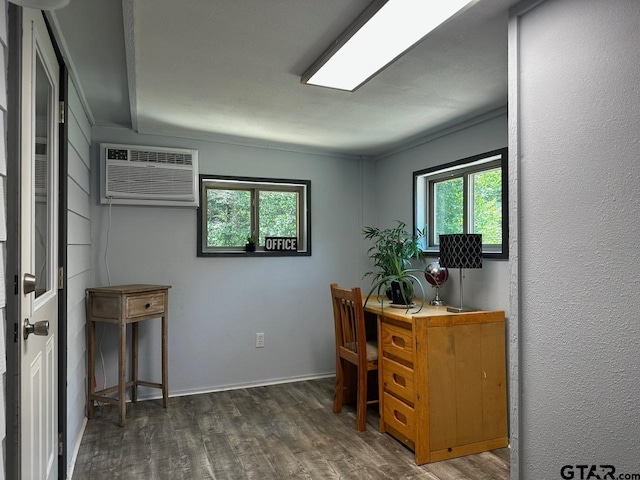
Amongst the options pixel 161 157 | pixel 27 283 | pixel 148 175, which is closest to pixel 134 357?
pixel 148 175

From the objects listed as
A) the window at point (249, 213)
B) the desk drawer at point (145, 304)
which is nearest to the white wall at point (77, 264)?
the desk drawer at point (145, 304)

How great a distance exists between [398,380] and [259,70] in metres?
1.97

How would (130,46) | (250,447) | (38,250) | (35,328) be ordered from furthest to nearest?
(250,447) → (130,46) → (38,250) → (35,328)

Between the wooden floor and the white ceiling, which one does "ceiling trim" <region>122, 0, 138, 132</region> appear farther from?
the wooden floor

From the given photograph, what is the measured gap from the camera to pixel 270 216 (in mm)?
4000

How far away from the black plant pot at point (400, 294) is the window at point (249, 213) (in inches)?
43.8

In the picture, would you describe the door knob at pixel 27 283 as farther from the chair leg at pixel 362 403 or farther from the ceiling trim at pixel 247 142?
the ceiling trim at pixel 247 142

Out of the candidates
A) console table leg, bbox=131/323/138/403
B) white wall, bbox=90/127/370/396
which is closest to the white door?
console table leg, bbox=131/323/138/403

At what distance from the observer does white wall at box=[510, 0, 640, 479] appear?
129 centimetres

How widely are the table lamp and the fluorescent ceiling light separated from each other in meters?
1.16

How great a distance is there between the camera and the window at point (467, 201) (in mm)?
2926

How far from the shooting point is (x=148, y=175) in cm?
344

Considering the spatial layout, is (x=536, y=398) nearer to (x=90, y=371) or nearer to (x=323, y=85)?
(x=323, y=85)

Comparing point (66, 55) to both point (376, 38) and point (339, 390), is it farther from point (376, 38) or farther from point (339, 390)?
point (339, 390)
